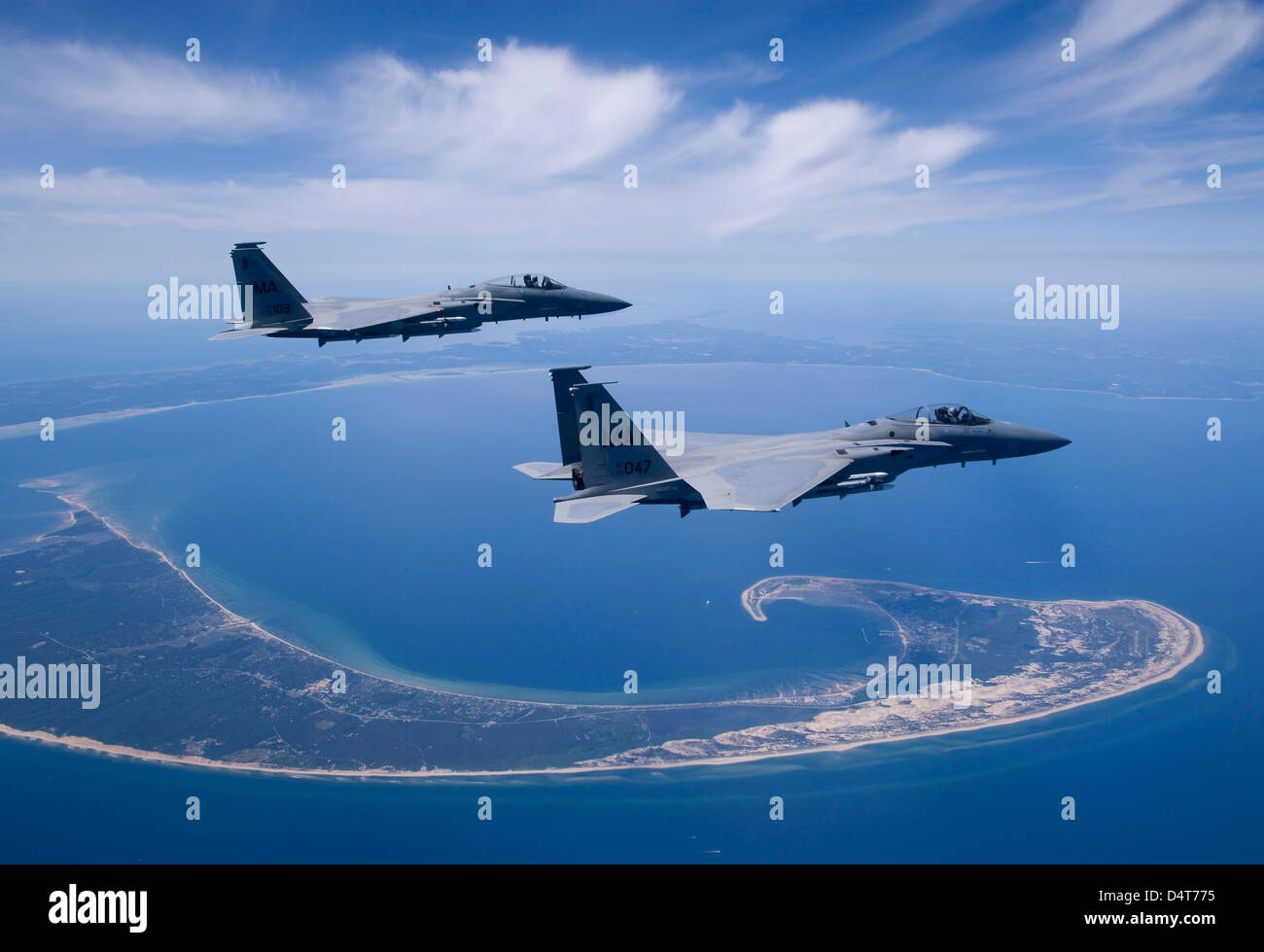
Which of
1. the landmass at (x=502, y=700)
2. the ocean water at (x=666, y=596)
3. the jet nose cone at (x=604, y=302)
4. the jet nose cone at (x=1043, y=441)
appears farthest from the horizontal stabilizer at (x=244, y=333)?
the jet nose cone at (x=1043, y=441)

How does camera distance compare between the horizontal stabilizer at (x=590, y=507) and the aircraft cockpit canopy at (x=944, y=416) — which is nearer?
the horizontal stabilizer at (x=590, y=507)

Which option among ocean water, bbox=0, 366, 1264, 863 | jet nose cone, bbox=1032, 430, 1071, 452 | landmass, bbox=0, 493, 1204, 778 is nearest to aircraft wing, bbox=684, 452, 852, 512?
jet nose cone, bbox=1032, 430, 1071, 452

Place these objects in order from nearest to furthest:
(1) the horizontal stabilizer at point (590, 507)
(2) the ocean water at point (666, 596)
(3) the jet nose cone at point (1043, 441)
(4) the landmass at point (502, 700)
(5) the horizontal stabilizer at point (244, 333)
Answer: (1) the horizontal stabilizer at point (590, 507) < (5) the horizontal stabilizer at point (244, 333) < (3) the jet nose cone at point (1043, 441) < (2) the ocean water at point (666, 596) < (4) the landmass at point (502, 700)

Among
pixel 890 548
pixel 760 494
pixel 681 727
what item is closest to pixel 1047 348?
pixel 890 548

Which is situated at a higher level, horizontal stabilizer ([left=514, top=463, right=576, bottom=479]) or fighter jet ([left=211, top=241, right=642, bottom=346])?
fighter jet ([left=211, top=241, right=642, bottom=346])

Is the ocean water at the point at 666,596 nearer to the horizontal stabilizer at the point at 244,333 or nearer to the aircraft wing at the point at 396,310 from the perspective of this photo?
the horizontal stabilizer at the point at 244,333

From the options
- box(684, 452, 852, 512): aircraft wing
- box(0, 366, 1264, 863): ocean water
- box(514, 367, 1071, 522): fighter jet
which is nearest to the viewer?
box(684, 452, 852, 512): aircraft wing

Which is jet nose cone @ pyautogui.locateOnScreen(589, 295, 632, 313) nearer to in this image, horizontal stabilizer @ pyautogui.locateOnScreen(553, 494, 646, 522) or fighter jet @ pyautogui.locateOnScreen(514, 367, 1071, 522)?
fighter jet @ pyautogui.locateOnScreen(514, 367, 1071, 522)
